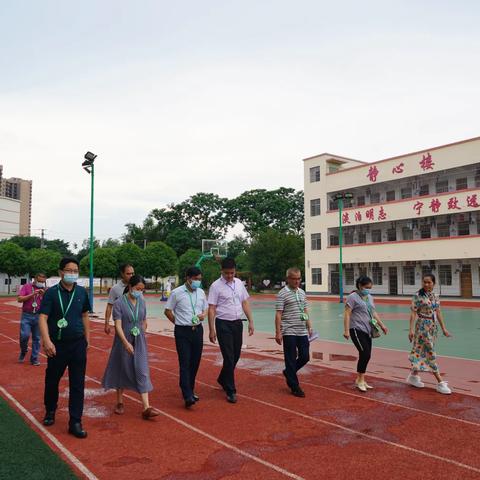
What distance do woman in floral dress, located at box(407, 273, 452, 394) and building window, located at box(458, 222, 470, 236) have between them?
31987 millimetres

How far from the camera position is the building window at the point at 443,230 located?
3784cm

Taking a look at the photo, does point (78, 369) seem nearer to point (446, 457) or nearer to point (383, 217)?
point (446, 457)

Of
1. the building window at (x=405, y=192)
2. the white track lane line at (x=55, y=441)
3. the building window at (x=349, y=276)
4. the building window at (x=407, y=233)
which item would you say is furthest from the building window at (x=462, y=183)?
the white track lane line at (x=55, y=441)

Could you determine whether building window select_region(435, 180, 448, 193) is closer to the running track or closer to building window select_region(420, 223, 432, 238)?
building window select_region(420, 223, 432, 238)

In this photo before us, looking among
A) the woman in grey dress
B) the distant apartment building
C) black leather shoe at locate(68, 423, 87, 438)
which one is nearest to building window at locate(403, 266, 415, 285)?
the woman in grey dress

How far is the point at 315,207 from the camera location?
46.4 meters

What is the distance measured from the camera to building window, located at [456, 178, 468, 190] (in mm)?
36969

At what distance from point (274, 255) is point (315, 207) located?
280 inches

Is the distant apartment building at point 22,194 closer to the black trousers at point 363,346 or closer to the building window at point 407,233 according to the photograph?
the building window at point 407,233

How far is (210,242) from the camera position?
41.4 m

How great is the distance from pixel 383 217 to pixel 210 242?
47.5 ft

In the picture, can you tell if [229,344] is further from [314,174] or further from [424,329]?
[314,174]

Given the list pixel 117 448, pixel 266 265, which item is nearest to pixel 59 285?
pixel 117 448

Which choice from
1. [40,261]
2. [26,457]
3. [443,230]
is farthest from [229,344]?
[40,261]
